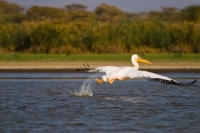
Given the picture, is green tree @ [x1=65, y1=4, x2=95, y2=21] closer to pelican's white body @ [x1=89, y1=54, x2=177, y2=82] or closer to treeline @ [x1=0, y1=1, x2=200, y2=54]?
treeline @ [x1=0, y1=1, x2=200, y2=54]

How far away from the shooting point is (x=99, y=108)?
12656mm

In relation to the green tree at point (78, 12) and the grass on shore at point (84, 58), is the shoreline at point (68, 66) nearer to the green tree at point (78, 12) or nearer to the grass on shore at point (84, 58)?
the grass on shore at point (84, 58)

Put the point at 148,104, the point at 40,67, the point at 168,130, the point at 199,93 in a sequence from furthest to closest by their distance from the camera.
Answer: the point at 40,67
the point at 199,93
the point at 148,104
the point at 168,130

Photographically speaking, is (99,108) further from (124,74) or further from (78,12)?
(78,12)

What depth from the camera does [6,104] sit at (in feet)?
43.8

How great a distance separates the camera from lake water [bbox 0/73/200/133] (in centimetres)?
1034

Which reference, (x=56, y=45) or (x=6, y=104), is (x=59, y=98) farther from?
(x=56, y=45)

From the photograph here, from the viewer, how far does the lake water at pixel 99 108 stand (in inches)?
407

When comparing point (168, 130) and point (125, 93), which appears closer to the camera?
point (168, 130)

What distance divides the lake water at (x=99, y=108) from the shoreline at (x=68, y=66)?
3979 millimetres

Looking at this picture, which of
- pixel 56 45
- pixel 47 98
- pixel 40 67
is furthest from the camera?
pixel 56 45

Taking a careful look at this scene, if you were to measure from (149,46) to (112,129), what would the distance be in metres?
18.4

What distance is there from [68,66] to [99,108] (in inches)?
429

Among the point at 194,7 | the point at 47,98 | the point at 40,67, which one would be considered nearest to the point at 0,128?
the point at 47,98
